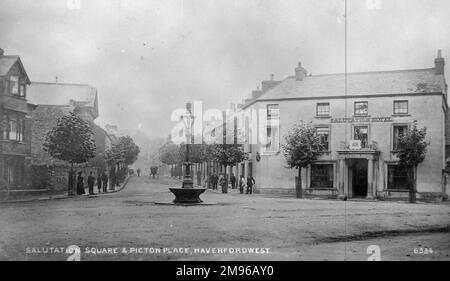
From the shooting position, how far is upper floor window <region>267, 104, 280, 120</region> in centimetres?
3412

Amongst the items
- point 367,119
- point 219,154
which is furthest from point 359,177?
point 219,154

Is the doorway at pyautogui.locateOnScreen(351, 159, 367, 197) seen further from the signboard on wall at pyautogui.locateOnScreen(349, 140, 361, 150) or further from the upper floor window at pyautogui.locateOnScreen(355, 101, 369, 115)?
the upper floor window at pyautogui.locateOnScreen(355, 101, 369, 115)

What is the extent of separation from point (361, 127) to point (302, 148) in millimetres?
4932

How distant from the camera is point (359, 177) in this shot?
3281 cm


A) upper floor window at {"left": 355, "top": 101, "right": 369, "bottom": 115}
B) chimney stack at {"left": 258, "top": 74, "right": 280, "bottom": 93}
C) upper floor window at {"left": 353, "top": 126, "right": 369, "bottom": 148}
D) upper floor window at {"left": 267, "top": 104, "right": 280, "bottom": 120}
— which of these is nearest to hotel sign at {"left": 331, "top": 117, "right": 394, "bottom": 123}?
upper floor window at {"left": 355, "top": 101, "right": 369, "bottom": 115}

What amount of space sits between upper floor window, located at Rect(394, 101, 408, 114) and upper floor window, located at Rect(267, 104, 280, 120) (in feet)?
28.3

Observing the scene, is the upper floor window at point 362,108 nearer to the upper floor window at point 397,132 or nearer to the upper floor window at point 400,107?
the upper floor window at point 400,107

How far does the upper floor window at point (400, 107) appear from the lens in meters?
30.6

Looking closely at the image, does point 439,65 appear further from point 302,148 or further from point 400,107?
point 302,148

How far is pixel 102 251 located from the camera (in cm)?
870
